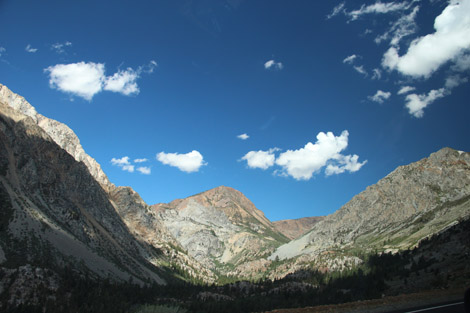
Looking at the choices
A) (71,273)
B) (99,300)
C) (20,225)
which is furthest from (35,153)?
(99,300)

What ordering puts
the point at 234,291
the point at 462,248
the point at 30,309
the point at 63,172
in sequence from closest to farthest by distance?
1. the point at 30,309
2. the point at 462,248
3. the point at 234,291
4. the point at 63,172

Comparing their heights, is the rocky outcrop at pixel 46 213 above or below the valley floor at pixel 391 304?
above

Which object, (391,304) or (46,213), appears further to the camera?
(46,213)

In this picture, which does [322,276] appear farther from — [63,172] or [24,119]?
[24,119]

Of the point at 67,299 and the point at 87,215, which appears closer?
the point at 67,299

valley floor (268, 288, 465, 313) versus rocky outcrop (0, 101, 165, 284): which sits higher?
rocky outcrop (0, 101, 165, 284)

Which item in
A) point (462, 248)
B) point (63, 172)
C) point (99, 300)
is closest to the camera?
point (462, 248)

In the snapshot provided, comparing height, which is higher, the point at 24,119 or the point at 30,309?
the point at 24,119

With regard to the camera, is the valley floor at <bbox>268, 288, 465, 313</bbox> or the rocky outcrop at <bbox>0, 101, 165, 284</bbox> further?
the rocky outcrop at <bbox>0, 101, 165, 284</bbox>

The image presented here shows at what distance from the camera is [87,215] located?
627 ft

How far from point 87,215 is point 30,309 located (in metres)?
137

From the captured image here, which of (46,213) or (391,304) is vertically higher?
(46,213)

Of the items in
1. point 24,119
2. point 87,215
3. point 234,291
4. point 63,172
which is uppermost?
point 24,119

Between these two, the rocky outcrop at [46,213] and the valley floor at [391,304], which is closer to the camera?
the valley floor at [391,304]
